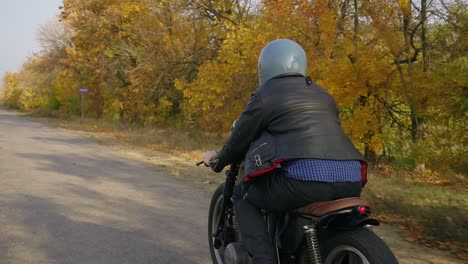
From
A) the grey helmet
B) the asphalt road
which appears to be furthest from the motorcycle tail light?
the asphalt road

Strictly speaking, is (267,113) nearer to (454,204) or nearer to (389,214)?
(389,214)

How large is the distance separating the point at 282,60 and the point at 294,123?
472 mm

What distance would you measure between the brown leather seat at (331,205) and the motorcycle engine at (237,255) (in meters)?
0.57

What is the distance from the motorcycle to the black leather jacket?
1.03ft

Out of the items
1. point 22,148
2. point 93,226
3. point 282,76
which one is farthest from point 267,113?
point 22,148

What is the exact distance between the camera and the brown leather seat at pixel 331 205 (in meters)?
2.37

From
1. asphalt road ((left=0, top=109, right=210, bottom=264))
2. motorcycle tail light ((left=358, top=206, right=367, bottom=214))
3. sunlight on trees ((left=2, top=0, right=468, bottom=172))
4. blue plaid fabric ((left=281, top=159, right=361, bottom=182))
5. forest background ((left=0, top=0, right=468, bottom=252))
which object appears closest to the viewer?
motorcycle tail light ((left=358, top=206, right=367, bottom=214))

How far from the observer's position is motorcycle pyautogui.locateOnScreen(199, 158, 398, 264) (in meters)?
2.28

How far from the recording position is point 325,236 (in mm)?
2535

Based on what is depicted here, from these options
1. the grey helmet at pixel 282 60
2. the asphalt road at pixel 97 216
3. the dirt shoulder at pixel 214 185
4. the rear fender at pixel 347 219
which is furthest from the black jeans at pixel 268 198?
the dirt shoulder at pixel 214 185

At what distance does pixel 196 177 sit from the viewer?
9.12 metres

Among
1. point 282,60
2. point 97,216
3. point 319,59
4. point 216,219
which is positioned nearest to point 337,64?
point 319,59

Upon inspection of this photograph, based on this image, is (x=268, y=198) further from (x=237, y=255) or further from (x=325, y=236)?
(x=237, y=255)

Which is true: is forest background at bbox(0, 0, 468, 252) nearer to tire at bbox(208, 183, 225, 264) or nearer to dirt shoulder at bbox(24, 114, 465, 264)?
dirt shoulder at bbox(24, 114, 465, 264)
